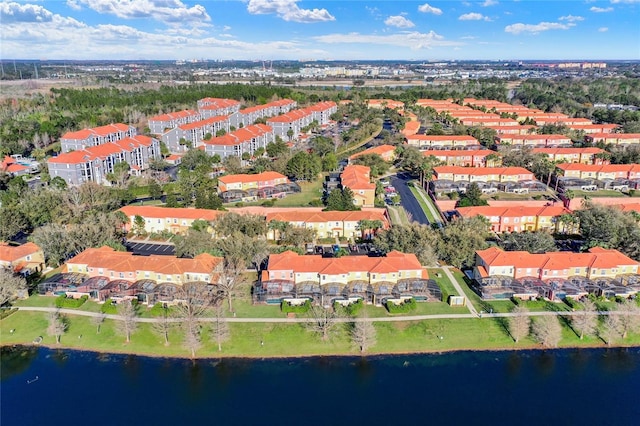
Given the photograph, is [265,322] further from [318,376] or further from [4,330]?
[4,330]

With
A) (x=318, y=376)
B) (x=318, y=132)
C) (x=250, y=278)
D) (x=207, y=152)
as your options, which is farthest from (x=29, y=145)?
(x=318, y=376)

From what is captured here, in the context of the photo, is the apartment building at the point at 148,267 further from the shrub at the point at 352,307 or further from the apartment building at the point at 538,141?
the apartment building at the point at 538,141

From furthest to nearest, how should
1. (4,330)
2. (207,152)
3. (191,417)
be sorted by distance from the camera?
(207,152), (4,330), (191,417)

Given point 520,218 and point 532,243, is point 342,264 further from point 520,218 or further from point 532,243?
point 520,218

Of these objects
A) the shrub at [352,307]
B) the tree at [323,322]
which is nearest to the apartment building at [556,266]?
the shrub at [352,307]

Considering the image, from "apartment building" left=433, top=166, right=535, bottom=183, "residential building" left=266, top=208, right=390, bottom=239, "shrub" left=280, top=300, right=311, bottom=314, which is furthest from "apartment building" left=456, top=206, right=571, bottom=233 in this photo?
"shrub" left=280, top=300, right=311, bottom=314
